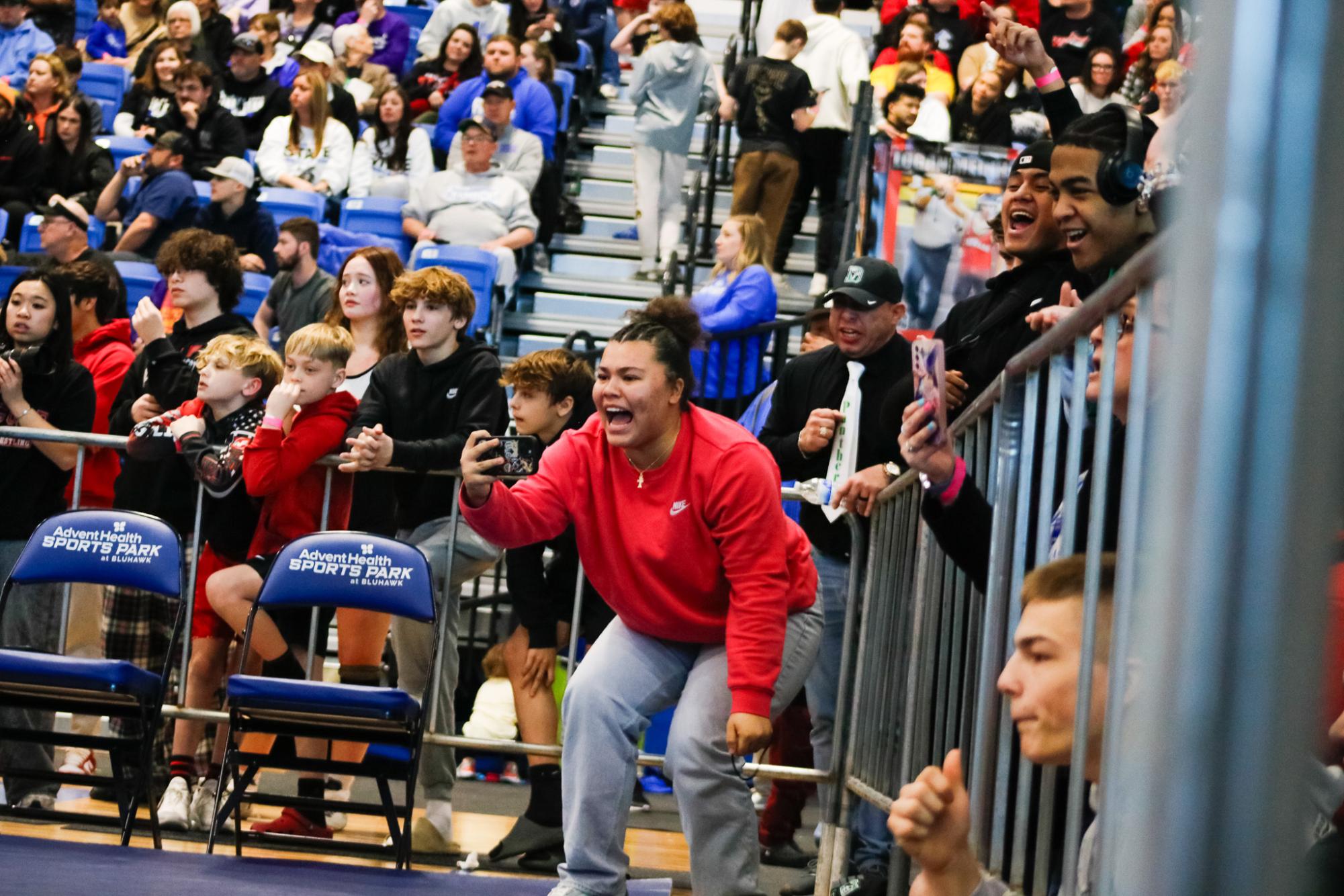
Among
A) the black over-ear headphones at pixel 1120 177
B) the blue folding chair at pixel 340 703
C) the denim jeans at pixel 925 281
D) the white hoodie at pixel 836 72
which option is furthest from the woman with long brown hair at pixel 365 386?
the white hoodie at pixel 836 72

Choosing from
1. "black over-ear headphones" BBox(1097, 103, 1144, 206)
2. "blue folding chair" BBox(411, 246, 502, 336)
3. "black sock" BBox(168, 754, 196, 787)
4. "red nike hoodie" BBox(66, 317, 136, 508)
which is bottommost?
"black sock" BBox(168, 754, 196, 787)

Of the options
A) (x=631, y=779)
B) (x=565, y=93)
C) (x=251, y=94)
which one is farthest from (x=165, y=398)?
(x=565, y=93)

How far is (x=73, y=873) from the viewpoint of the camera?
13.2ft

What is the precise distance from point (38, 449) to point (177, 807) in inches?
53.6

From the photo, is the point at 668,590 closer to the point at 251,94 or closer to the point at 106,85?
the point at 251,94

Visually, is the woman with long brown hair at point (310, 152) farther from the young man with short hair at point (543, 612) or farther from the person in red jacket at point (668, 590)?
the person in red jacket at point (668, 590)

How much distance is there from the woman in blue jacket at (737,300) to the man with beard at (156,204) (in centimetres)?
346

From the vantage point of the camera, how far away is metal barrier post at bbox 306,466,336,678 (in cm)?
527

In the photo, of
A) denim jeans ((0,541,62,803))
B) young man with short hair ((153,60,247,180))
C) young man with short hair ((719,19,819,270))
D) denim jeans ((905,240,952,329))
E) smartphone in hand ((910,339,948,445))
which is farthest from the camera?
young man with short hair ((153,60,247,180))

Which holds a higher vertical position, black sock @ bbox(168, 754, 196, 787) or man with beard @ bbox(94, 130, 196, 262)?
man with beard @ bbox(94, 130, 196, 262)

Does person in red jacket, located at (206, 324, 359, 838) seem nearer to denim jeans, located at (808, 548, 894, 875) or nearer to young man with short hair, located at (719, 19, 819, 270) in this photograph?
denim jeans, located at (808, 548, 894, 875)

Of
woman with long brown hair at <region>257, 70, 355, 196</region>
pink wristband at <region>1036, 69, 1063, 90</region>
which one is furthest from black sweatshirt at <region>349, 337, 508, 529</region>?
woman with long brown hair at <region>257, 70, 355, 196</region>

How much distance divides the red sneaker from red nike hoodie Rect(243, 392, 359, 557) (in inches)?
35.2

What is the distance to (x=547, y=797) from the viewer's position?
534 centimetres
